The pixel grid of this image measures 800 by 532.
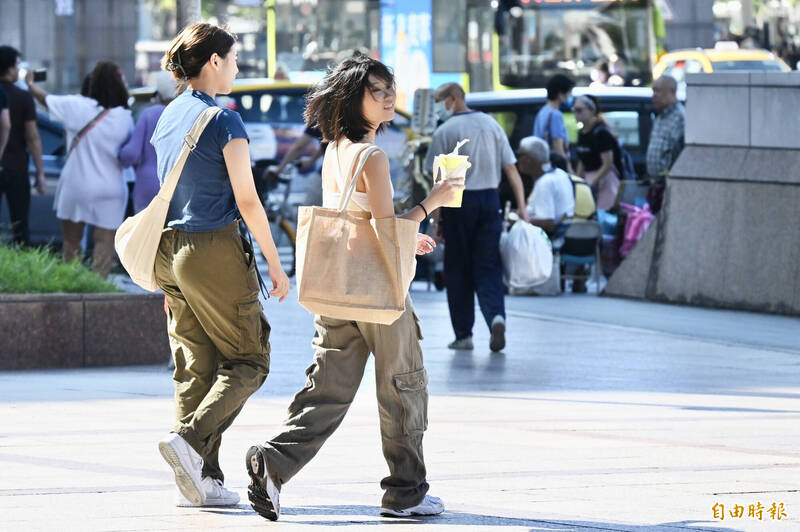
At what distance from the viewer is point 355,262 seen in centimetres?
536

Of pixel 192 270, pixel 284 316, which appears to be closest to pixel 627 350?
pixel 284 316

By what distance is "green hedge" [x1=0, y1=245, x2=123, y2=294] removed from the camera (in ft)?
32.2

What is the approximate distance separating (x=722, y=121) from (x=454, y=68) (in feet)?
54.8

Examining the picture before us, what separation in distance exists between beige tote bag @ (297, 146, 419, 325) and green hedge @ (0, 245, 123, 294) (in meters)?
4.79

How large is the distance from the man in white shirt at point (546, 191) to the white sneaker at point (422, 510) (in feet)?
29.0

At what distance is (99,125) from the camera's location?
12180 mm

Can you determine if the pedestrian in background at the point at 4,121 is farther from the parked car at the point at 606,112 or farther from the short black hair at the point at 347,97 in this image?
the short black hair at the point at 347,97

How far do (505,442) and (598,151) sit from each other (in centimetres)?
974

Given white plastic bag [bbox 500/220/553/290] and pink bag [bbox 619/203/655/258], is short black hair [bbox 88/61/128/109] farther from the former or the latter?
pink bag [bbox 619/203/655/258]

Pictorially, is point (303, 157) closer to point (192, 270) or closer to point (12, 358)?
point (12, 358)

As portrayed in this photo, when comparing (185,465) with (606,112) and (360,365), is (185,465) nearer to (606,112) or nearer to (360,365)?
(360,365)

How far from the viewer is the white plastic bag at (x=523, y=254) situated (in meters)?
11.3

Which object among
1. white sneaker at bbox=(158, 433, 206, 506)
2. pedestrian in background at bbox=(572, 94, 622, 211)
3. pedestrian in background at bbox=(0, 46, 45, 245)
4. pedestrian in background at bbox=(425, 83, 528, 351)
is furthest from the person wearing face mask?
white sneaker at bbox=(158, 433, 206, 506)


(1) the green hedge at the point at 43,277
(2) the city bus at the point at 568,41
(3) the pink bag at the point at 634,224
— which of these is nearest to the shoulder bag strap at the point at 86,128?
(1) the green hedge at the point at 43,277
